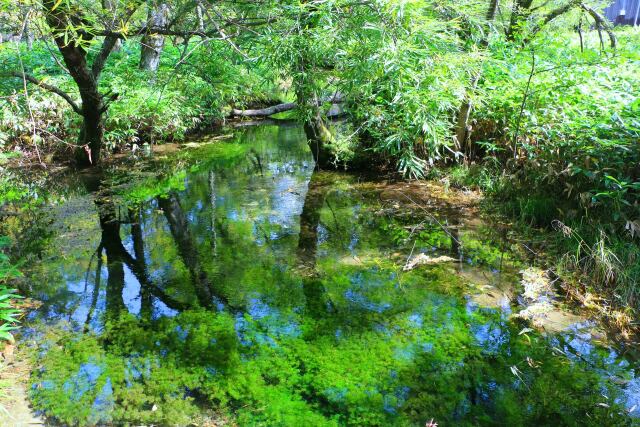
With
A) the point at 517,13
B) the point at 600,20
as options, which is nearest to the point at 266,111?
the point at 517,13

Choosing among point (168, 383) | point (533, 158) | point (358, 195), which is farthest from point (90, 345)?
point (533, 158)

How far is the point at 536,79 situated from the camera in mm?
4949

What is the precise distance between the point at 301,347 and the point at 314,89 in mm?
1602

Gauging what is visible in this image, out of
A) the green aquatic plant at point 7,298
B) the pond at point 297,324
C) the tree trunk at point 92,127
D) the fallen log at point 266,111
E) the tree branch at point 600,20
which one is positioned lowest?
the pond at point 297,324

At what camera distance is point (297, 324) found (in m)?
3.10

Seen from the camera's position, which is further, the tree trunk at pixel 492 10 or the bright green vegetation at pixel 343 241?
the tree trunk at pixel 492 10

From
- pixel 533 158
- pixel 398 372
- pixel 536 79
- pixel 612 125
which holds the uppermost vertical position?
pixel 536 79

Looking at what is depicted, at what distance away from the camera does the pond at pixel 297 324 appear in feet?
7.82

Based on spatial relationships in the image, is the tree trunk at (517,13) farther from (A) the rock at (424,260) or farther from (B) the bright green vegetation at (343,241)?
(A) the rock at (424,260)

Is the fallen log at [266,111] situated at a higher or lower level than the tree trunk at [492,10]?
lower

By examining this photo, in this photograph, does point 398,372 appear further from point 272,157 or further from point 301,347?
point 272,157

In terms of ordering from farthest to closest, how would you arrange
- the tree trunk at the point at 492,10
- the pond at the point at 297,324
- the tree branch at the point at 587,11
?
the tree branch at the point at 587,11
the tree trunk at the point at 492,10
the pond at the point at 297,324

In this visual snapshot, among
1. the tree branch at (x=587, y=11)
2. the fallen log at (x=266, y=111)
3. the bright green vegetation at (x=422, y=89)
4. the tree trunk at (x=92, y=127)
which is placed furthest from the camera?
the fallen log at (x=266, y=111)

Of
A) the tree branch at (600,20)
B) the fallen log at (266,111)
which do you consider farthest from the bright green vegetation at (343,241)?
the fallen log at (266,111)
